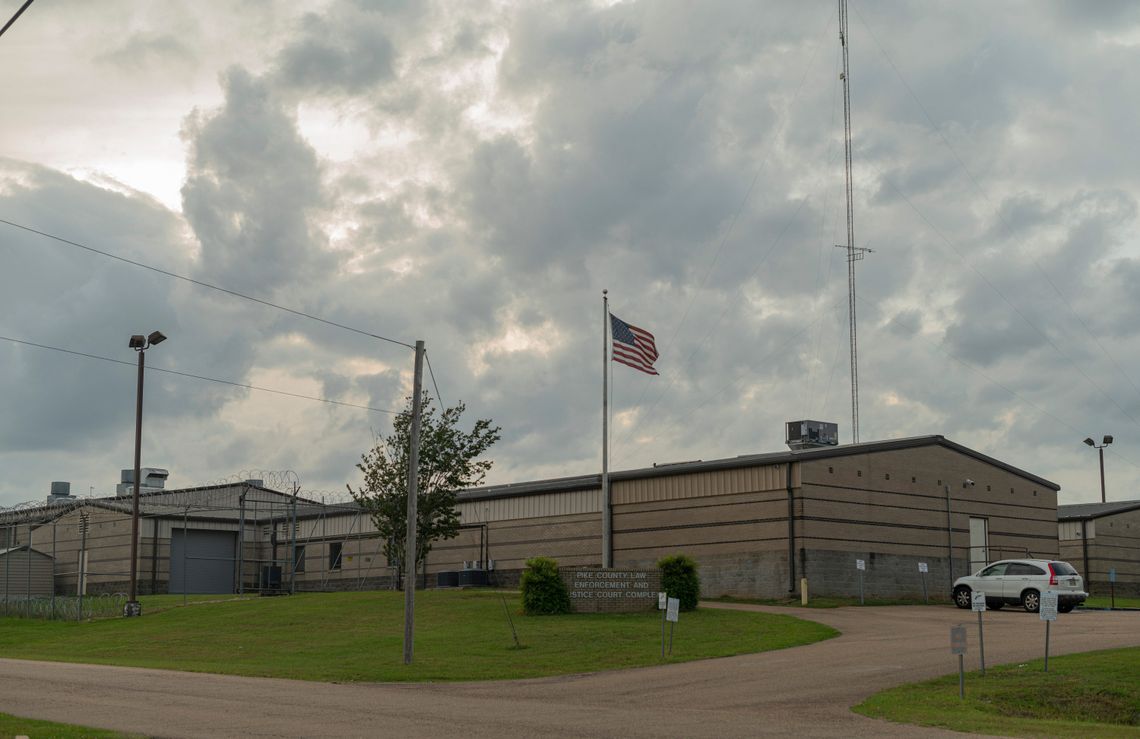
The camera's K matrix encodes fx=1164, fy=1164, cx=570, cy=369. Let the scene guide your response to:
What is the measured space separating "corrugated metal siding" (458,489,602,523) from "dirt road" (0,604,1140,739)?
22.9m

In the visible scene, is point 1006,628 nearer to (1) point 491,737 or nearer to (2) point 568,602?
(2) point 568,602

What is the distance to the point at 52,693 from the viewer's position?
68.1 feet

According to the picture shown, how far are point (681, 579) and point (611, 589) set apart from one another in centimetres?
225

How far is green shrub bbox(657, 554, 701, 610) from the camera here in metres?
A: 36.8

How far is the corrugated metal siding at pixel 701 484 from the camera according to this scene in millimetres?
45250

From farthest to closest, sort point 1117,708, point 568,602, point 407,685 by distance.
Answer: point 568,602
point 407,685
point 1117,708

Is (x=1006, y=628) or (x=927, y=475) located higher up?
(x=927, y=475)

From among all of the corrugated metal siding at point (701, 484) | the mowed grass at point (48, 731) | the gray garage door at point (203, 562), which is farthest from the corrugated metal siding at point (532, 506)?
the mowed grass at point (48, 731)

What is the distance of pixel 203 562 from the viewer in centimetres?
6569

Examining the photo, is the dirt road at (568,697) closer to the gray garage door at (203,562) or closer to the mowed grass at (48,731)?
the mowed grass at (48,731)

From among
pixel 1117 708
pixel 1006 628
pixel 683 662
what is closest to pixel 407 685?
pixel 683 662

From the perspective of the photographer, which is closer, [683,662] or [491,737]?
[491,737]

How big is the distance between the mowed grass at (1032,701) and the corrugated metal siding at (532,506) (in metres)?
30.5

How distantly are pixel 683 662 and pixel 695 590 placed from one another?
35.8 feet
